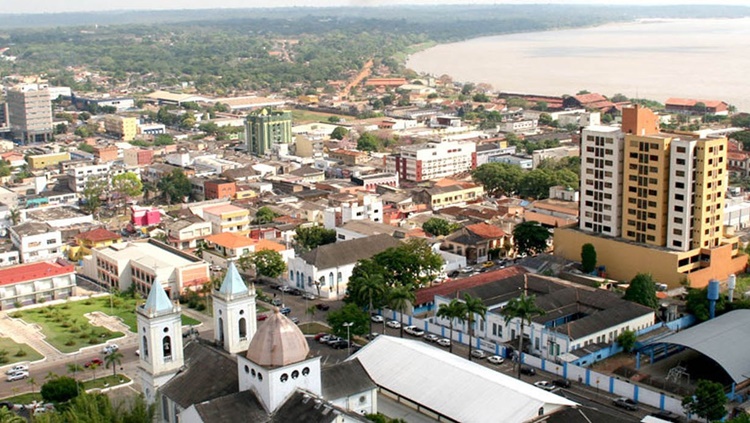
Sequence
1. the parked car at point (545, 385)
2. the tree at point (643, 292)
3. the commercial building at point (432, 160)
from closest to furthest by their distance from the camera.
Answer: the parked car at point (545, 385)
the tree at point (643, 292)
the commercial building at point (432, 160)

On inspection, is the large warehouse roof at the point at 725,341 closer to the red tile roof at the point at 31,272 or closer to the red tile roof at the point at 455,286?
the red tile roof at the point at 455,286

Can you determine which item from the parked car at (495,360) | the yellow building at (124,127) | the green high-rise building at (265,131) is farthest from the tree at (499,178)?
the yellow building at (124,127)

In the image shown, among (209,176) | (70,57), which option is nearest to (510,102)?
(209,176)

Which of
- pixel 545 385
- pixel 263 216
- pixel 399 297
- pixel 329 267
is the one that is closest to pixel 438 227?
pixel 329 267

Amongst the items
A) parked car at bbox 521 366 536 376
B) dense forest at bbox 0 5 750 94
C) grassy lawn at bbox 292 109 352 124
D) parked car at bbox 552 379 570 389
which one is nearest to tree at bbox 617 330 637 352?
parked car at bbox 552 379 570 389

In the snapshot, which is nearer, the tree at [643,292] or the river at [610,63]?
the tree at [643,292]

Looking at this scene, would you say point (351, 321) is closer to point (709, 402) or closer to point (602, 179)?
point (709, 402)
